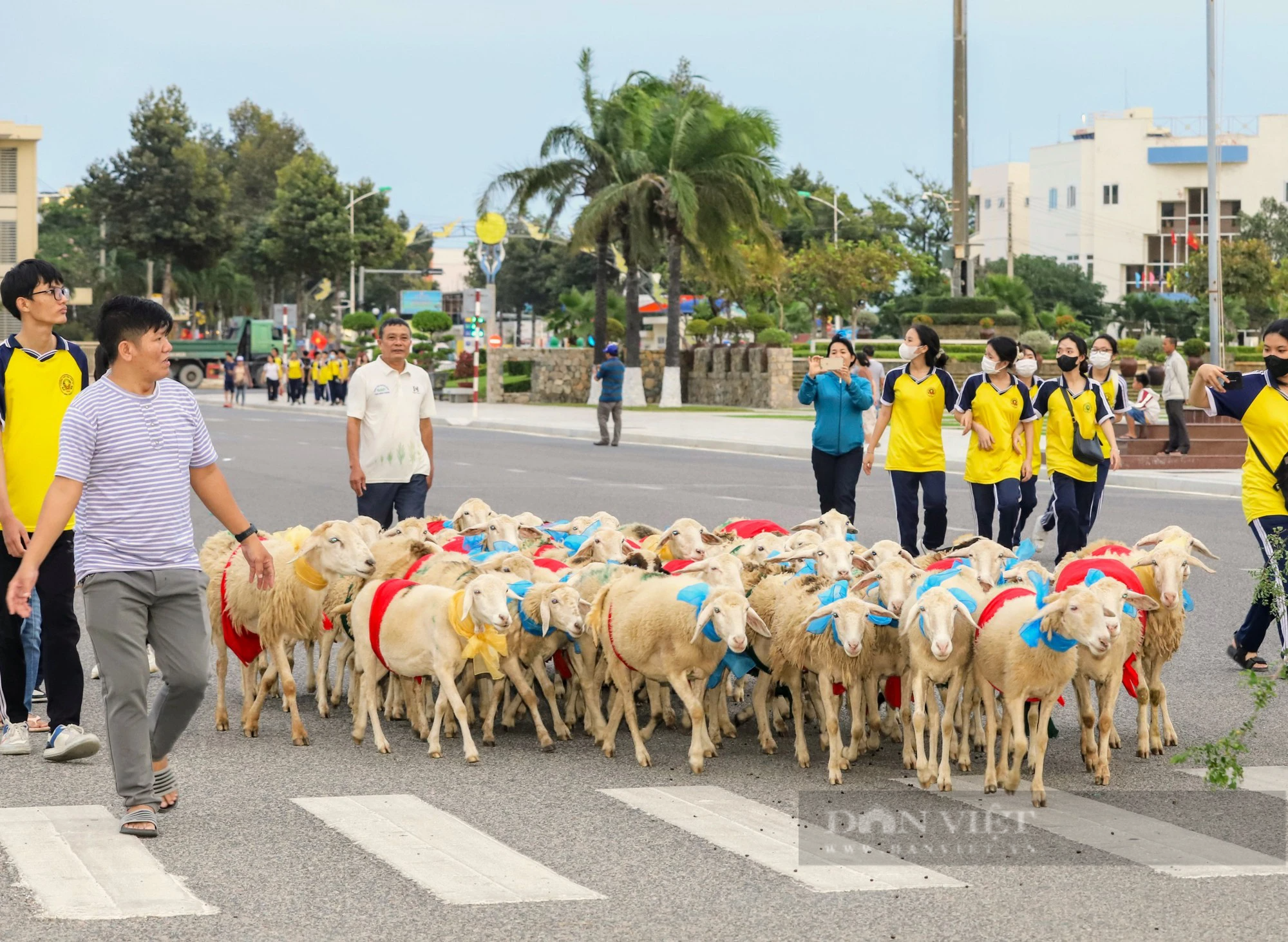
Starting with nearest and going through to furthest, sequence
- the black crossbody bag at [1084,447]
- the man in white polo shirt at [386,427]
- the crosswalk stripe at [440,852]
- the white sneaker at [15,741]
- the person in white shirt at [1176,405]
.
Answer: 1. the crosswalk stripe at [440,852]
2. the white sneaker at [15,741]
3. the man in white polo shirt at [386,427]
4. the black crossbody bag at [1084,447]
5. the person in white shirt at [1176,405]

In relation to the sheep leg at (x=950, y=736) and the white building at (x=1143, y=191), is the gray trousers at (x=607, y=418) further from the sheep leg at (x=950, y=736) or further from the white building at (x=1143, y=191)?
the white building at (x=1143, y=191)

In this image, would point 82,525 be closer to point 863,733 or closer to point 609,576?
point 609,576

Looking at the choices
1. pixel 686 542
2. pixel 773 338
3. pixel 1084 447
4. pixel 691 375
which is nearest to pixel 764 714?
pixel 686 542

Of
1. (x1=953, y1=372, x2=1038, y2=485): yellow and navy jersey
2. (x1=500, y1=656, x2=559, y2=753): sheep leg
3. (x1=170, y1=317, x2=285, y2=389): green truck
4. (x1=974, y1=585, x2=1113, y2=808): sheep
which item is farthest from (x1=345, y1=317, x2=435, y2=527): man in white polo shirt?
(x1=170, y1=317, x2=285, y2=389): green truck

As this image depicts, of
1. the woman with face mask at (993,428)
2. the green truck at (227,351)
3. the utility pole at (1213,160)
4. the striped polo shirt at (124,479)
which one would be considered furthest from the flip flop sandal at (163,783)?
the green truck at (227,351)

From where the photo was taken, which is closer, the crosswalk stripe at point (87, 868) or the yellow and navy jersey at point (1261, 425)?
the crosswalk stripe at point (87, 868)

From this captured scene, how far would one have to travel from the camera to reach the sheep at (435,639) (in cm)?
798

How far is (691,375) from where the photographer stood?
177 ft

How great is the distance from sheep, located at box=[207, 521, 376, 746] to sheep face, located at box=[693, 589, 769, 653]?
1.82 metres

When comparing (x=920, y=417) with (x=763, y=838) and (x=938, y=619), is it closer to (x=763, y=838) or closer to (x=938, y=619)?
(x=938, y=619)

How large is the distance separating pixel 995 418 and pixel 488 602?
673 cm

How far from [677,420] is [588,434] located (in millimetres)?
6165

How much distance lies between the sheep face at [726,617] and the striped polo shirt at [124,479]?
225cm

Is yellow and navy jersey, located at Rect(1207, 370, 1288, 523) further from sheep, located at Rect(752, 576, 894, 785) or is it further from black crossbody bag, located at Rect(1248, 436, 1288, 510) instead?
sheep, located at Rect(752, 576, 894, 785)
